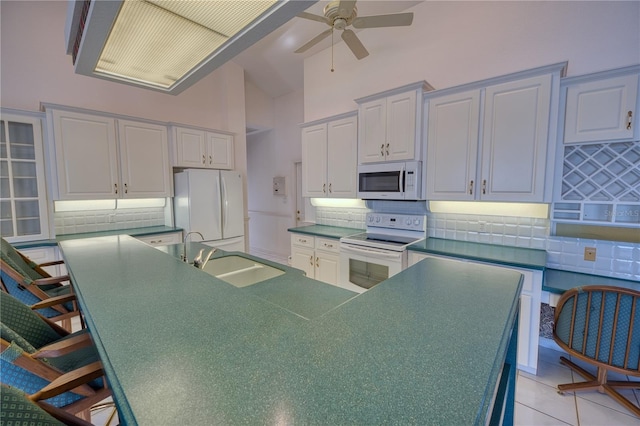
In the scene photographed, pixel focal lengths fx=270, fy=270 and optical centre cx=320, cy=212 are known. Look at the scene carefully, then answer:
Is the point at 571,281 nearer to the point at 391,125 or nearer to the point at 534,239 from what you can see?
the point at 534,239

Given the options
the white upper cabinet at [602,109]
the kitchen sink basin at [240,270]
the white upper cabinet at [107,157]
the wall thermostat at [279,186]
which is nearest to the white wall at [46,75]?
the white upper cabinet at [107,157]

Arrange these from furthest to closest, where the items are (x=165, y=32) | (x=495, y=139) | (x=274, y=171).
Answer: (x=274, y=171) → (x=495, y=139) → (x=165, y=32)

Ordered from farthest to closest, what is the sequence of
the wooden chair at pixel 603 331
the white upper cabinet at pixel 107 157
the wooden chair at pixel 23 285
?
the white upper cabinet at pixel 107 157, the wooden chair at pixel 603 331, the wooden chair at pixel 23 285

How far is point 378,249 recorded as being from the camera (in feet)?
9.15

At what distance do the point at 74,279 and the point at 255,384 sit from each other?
1220mm

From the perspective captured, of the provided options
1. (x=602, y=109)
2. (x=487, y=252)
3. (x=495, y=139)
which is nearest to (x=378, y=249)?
(x=487, y=252)

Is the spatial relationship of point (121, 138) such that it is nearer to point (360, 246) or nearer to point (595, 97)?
point (360, 246)

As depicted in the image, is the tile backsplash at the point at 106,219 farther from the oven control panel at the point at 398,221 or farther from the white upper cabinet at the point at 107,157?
the oven control panel at the point at 398,221

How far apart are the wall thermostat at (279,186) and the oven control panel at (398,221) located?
8.95 ft

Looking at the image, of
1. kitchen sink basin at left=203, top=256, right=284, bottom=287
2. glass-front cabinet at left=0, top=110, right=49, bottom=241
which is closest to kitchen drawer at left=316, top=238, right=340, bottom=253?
kitchen sink basin at left=203, top=256, right=284, bottom=287

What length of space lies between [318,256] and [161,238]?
2.14 meters

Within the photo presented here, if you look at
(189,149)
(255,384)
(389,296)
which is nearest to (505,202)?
(389,296)

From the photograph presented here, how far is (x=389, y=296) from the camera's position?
1000 millimetres

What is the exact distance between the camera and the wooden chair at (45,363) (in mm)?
798
